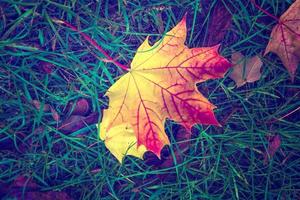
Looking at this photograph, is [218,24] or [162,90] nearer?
[162,90]

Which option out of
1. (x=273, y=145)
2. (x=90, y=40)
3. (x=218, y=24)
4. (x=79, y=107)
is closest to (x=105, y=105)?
(x=79, y=107)

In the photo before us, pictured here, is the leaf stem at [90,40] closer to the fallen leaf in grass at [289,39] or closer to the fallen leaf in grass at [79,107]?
the fallen leaf in grass at [79,107]

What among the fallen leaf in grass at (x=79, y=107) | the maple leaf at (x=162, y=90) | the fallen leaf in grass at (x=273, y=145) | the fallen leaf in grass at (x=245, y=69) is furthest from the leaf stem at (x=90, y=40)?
the fallen leaf in grass at (x=273, y=145)

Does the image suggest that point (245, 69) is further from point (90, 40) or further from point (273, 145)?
point (90, 40)

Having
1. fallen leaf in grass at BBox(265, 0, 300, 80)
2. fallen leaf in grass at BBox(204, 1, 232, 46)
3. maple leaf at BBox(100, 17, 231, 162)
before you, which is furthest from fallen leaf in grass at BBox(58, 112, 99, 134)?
fallen leaf in grass at BBox(265, 0, 300, 80)

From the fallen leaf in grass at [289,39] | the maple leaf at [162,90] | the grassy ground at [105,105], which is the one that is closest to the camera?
the maple leaf at [162,90]

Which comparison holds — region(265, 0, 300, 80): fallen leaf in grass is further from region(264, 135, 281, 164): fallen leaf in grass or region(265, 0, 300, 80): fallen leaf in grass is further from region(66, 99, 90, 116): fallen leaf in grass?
region(66, 99, 90, 116): fallen leaf in grass

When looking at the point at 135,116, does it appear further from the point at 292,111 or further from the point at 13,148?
the point at 292,111
